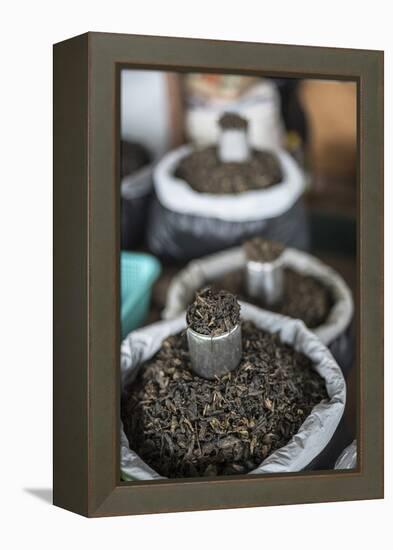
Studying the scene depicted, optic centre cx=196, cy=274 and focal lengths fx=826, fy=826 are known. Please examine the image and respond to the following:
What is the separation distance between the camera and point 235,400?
150cm

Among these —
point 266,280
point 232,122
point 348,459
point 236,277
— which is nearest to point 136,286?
point 236,277

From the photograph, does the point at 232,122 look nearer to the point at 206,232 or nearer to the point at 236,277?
the point at 206,232

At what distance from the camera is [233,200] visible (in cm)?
229

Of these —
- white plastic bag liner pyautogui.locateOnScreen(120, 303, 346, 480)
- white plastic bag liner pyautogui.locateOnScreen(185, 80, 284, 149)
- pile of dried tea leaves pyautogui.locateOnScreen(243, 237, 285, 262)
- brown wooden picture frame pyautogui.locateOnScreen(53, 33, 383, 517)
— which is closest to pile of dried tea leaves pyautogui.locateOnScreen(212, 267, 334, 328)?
pile of dried tea leaves pyautogui.locateOnScreen(243, 237, 285, 262)

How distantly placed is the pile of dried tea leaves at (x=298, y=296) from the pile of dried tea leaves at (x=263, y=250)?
0.12 metres

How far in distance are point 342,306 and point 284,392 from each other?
1.67 feet

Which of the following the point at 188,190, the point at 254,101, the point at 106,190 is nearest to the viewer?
the point at 106,190

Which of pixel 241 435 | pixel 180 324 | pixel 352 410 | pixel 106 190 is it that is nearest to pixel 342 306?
pixel 352 410

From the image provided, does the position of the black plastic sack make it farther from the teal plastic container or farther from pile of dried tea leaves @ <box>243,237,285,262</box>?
pile of dried tea leaves @ <box>243,237,285,262</box>

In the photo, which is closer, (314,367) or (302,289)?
(314,367)

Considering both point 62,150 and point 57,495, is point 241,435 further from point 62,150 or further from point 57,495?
point 62,150

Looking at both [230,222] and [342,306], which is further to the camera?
[230,222]

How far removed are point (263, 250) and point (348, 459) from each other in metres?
0.58

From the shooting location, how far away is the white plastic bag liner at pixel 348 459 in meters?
1.61
